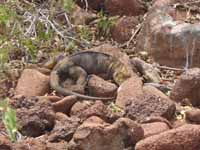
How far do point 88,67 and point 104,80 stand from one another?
266 millimetres

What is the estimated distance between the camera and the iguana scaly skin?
14.5ft

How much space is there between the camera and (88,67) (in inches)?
182

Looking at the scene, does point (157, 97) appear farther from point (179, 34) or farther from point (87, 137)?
point (179, 34)

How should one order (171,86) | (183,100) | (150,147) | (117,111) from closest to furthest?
(150,147)
(117,111)
(183,100)
(171,86)

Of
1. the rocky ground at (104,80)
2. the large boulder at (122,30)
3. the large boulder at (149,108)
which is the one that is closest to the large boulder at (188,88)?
the rocky ground at (104,80)

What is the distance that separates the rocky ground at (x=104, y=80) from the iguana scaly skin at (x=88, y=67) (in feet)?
0.32

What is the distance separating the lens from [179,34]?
4.80 m

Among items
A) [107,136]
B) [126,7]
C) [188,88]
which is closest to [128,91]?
[188,88]

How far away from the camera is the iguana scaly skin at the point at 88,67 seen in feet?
14.5

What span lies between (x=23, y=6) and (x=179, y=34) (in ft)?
4.27

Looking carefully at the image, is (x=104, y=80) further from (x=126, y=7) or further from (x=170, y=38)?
(x=126, y=7)

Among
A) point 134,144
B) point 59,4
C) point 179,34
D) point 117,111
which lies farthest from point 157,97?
point 59,4

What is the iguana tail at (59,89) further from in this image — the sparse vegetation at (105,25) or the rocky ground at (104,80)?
the sparse vegetation at (105,25)

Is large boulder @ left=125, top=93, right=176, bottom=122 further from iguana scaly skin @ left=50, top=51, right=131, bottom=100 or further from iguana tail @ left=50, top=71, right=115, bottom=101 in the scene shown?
iguana scaly skin @ left=50, top=51, right=131, bottom=100
